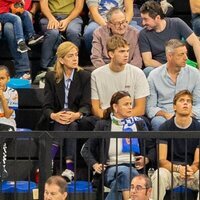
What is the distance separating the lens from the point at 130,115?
10.2 m

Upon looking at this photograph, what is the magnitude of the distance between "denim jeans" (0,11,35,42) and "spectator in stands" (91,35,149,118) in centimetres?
153

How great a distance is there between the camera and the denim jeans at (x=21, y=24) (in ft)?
39.8

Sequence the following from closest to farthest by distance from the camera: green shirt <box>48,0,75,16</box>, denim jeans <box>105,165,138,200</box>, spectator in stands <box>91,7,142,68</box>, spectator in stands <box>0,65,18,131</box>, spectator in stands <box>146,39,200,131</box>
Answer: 1. denim jeans <box>105,165,138,200</box>
2. spectator in stands <box>0,65,18,131</box>
3. spectator in stands <box>146,39,200,131</box>
4. spectator in stands <box>91,7,142,68</box>
5. green shirt <box>48,0,75,16</box>

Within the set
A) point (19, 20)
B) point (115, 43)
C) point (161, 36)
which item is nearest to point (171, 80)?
point (115, 43)

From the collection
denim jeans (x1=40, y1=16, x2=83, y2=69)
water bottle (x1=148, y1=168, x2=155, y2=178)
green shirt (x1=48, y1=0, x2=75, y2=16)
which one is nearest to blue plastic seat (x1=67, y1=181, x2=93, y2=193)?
water bottle (x1=148, y1=168, x2=155, y2=178)

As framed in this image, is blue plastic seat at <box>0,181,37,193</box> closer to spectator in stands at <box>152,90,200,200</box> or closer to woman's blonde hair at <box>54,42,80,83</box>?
spectator in stands at <box>152,90,200,200</box>

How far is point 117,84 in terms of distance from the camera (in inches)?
432

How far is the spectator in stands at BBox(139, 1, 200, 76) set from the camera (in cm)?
1169

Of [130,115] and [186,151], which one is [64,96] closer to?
[130,115]

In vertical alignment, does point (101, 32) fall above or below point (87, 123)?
above

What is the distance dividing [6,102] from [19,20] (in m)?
1.69

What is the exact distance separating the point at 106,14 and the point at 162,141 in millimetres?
2950

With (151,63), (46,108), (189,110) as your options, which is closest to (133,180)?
(189,110)

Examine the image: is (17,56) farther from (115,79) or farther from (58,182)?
(58,182)
